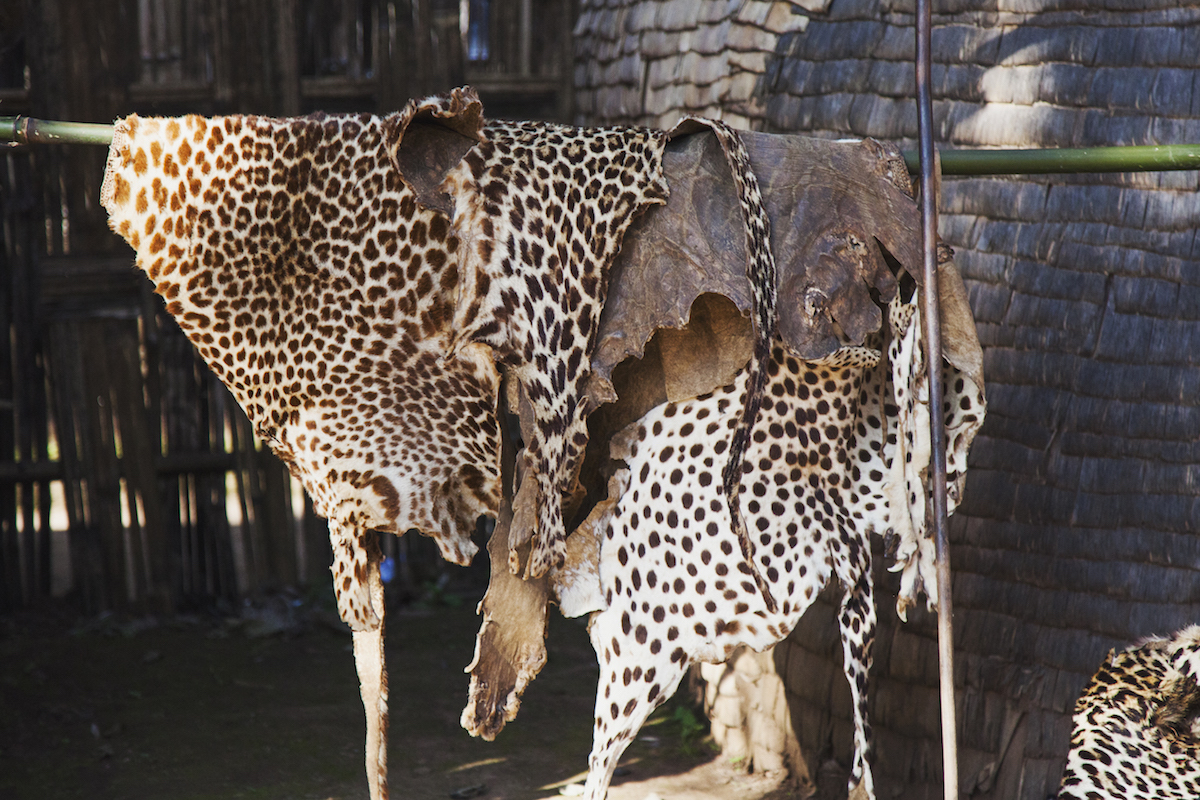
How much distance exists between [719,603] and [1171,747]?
3.60 feet

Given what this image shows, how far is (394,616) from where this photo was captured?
623 cm

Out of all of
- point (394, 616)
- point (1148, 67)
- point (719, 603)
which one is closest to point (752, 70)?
point (1148, 67)

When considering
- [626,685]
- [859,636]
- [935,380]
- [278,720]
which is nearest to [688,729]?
[278,720]

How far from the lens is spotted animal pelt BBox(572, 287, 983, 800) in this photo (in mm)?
2346

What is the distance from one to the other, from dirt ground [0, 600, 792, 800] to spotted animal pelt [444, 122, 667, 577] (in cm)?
246

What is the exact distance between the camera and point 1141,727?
252cm

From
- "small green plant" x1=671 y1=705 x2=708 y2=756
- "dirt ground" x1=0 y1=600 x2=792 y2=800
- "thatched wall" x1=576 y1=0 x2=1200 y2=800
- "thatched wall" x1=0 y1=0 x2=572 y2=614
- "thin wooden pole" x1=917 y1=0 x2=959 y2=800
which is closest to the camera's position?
"thin wooden pole" x1=917 y1=0 x2=959 y2=800

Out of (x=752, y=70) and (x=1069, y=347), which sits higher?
(x=752, y=70)

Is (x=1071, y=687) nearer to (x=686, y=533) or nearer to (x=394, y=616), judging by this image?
(x=686, y=533)

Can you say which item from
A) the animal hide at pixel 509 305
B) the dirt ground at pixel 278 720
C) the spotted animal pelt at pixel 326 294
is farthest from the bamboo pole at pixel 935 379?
the dirt ground at pixel 278 720

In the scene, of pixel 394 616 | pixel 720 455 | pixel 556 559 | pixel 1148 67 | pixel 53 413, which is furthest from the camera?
pixel 394 616

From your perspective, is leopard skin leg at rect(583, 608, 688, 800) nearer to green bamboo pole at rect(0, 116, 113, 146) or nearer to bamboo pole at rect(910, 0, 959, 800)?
bamboo pole at rect(910, 0, 959, 800)

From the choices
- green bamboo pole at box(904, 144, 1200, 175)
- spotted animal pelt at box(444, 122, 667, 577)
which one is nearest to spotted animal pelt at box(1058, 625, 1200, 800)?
green bamboo pole at box(904, 144, 1200, 175)

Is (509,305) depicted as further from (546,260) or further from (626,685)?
(626,685)
